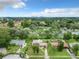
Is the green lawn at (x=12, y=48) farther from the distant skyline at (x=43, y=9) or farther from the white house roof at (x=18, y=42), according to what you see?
the distant skyline at (x=43, y=9)

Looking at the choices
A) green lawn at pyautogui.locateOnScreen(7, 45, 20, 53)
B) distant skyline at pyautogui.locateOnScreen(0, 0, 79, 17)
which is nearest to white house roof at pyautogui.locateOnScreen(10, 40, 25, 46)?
green lawn at pyautogui.locateOnScreen(7, 45, 20, 53)

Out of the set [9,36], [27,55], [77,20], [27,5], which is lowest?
[27,55]

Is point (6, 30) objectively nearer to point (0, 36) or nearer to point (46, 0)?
point (0, 36)

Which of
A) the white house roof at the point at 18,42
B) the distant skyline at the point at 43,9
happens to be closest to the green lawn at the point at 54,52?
the white house roof at the point at 18,42

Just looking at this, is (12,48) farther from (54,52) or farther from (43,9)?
(43,9)

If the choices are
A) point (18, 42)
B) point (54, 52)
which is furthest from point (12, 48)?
point (54, 52)

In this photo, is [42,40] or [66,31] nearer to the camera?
[42,40]

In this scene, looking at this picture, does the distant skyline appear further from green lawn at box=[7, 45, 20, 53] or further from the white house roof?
green lawn at box=[7, 45, 20, 53]

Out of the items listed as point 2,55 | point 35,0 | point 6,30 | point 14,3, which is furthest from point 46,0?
point 2,55
